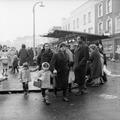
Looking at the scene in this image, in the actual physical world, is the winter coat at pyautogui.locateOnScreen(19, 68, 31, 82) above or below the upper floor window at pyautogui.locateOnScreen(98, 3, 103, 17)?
below

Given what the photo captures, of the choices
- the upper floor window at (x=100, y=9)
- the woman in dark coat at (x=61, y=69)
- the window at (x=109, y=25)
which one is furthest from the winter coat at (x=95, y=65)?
the upper floor window at (x=100, y=9)

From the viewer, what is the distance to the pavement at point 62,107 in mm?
6086

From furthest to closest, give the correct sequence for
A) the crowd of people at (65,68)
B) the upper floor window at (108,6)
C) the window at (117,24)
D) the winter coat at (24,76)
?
the upper floor window at (108,6) → the window at (117,24) → the winter coat at (24,76) → the crowd of people at (65,68)

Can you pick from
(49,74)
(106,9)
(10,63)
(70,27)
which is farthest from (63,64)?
(70,27)

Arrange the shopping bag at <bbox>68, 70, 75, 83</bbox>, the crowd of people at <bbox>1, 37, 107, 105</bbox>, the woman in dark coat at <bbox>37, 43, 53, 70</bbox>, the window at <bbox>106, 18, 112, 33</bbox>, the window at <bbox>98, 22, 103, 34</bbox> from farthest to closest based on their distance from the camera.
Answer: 1. the window at <bbox>98, 22, 103, 34</bbox>
2. the window at <bbox>106, 18, 112, 33</bbox>
3. the shopping bag at <bbox>68, 70, 75, 83</bbox>
4. the woman in dark coat at <bbox>37, 43, 53, 70</bbox>
5. the crowd of people at <bbox>1, 37, 107, 105</bbox>

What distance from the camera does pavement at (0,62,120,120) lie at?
6086 mm

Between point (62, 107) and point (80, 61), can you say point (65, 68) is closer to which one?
point (80, 61)

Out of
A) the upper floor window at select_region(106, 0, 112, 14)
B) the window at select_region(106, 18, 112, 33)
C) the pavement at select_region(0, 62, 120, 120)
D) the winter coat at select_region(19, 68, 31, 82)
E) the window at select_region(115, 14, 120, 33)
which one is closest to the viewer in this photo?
the pavement at select_region(0, 62, 120, 120)

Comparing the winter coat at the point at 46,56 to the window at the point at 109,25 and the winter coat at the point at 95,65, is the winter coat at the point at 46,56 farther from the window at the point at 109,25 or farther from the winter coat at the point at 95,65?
the window at the point at 109,25

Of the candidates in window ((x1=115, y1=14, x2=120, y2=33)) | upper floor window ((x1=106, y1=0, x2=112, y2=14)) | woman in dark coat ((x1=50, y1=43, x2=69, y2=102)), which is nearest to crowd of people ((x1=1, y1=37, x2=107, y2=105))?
woman in dark coat ((x1=50, y1=43, x2=69, y2=102))

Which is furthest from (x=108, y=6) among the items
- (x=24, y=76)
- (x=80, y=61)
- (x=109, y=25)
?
(x=24, y=76)

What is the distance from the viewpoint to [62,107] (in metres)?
6.98

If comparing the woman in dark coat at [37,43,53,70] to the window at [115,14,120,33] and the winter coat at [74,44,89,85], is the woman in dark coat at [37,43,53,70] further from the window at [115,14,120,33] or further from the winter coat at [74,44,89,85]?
the window at [115,14,120,33]

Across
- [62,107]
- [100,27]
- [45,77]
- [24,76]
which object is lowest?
[62,107]
